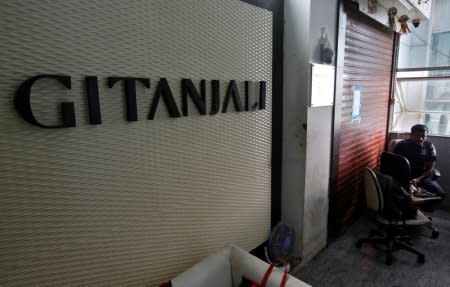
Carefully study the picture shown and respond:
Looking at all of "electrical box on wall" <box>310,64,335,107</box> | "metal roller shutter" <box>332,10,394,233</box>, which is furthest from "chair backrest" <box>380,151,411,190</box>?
"electrical box on wall" <box>310,64,335,107</box>

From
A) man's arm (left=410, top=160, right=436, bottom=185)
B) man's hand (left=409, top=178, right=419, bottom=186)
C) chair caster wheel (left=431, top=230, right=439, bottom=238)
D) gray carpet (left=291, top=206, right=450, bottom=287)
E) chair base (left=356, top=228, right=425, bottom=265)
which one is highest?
man's arm (left=410, top=160, right=436, bottom=185)

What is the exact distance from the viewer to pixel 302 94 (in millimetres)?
2443

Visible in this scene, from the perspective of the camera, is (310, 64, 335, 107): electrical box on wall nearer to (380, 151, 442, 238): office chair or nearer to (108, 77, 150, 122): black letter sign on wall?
(380, 151, 442, 238): office chair

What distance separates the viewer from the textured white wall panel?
112 centimetres

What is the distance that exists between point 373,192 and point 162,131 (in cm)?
257

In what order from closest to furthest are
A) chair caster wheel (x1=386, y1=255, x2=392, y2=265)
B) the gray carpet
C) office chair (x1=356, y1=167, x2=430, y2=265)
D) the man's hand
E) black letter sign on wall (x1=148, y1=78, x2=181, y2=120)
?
black letter sign on wall (x1=148, y1=78, x2=181, y2=120)
the gray carpet
chair caster wheel (x1=386, y1=255, x2=392, y2=265)
office chair (x1=356, y1=167, x2=430, y2=265)
the man's hand

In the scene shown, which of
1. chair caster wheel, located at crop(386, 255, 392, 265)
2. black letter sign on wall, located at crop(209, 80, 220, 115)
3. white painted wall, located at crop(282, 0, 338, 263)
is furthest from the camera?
chair caster wheel, located at crop(386, 255, 392, 265)

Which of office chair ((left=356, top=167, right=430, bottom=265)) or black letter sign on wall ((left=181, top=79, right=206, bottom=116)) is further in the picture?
office chair ((left=356, top=167, right=430, bottom=265))

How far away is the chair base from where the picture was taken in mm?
2887

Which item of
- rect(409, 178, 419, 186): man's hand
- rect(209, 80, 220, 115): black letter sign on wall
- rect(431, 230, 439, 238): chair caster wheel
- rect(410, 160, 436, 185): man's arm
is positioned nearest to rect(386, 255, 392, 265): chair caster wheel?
rect(431, 230, 439, 238): chair caster wheel

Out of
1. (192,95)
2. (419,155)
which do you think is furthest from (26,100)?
(419,155)

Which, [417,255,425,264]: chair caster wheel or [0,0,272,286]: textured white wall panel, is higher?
[0,0,272,286]: textured white wall panel

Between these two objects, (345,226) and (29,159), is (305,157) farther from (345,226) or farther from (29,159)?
(29,159)

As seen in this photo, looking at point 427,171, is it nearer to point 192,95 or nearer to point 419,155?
point 419,155
